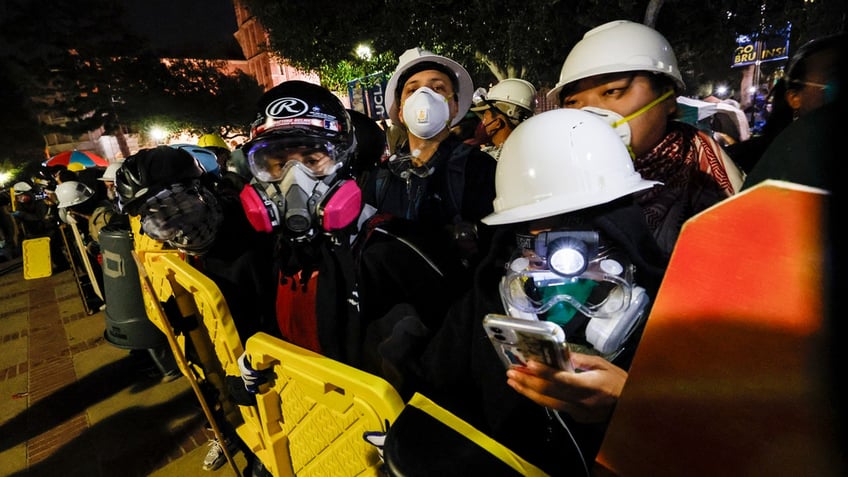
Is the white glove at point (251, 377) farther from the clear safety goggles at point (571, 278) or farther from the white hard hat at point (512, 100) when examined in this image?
the white hard hat at point (512, 100)

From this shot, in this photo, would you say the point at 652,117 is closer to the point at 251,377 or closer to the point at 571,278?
the point at 571,278

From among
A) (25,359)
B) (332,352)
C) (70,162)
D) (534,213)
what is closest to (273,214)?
(332,352)

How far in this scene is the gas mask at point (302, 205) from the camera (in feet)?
6.24

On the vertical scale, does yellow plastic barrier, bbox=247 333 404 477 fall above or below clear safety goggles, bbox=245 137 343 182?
below

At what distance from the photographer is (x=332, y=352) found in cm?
182

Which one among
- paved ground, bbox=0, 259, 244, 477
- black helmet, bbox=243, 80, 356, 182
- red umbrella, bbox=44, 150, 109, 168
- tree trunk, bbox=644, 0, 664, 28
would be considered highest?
tree trunk, bbox=644, 0, 664, 28

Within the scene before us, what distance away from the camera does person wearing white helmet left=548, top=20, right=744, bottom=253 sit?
67.3 inches

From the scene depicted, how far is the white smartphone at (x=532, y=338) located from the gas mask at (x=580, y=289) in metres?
0.29

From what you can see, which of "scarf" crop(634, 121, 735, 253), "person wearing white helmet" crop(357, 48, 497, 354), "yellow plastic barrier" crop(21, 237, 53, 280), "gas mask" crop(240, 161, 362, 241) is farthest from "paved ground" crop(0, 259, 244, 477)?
"scarf" crop(634, 121, 735, 253)

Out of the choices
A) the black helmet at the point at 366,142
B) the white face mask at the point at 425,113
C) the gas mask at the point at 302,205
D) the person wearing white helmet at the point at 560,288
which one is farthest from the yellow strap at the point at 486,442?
the black helmet at the point at 366,142

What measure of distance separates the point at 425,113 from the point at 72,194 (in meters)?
5.34

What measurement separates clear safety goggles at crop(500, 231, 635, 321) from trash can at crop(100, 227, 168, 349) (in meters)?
3.41

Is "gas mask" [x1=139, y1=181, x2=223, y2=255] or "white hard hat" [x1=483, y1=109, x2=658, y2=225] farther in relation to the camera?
"gas mask" [x1=139, y1=181, x2=223, y2=255]

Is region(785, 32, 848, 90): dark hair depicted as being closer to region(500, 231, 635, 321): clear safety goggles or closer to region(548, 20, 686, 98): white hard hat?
region(548, 20, 686, 98): white hard hat
